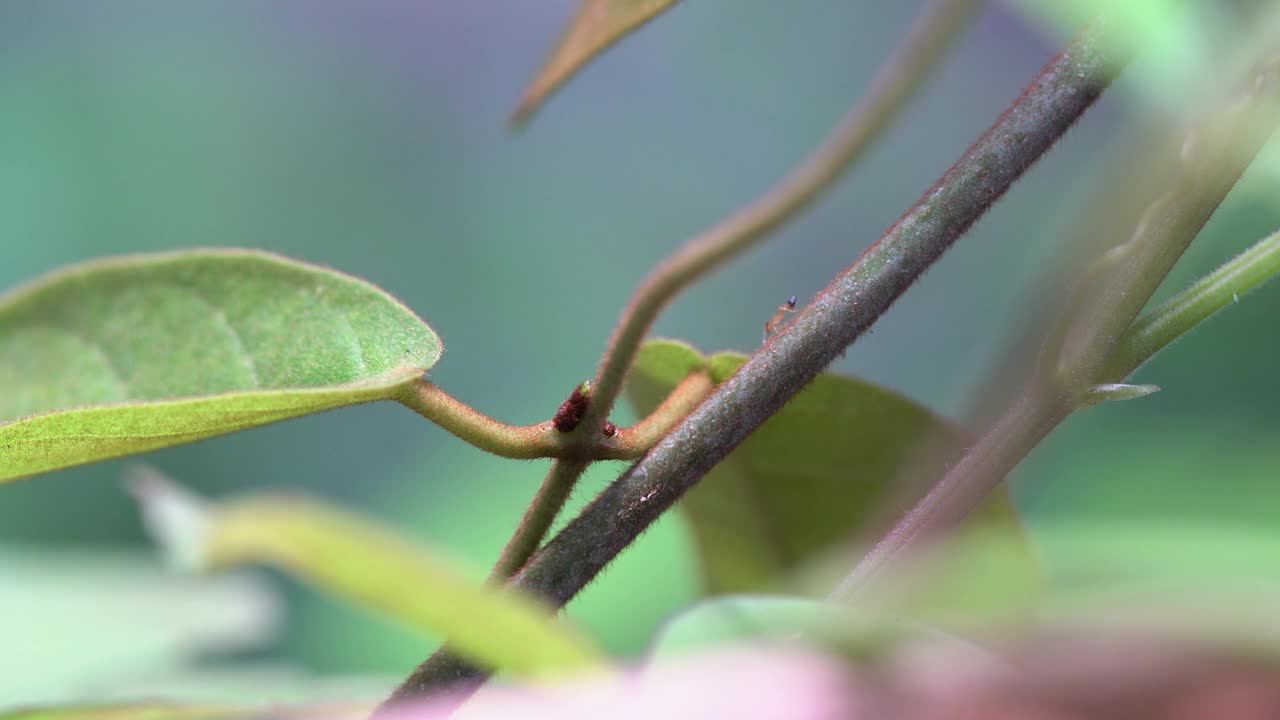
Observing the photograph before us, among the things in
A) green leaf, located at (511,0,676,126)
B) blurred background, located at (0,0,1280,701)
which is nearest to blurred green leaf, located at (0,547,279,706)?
green leaf, located at (511,0,676,126)

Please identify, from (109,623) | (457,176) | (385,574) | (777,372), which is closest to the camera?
(385,574)

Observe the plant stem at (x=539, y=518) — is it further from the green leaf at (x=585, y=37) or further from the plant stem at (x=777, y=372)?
the green leaf at (x=585, y=37)

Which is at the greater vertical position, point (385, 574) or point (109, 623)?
point (385, 574)

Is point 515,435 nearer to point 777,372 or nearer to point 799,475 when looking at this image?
point 777,372

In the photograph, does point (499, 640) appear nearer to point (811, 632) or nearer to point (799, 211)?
point (811, 632)

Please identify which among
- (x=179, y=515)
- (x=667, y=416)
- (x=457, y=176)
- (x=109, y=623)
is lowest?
(x=109, y=623)

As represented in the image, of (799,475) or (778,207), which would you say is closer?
(778,207)

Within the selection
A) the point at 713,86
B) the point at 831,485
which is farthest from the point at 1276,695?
the point at 713,86

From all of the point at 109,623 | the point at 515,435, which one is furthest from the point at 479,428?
the point at 109,623

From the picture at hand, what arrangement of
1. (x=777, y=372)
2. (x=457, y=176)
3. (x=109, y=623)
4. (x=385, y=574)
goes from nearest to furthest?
(x=385, y=574) < (x=777, y=372) < (x=109, y=623) < (x=457, y=176)
